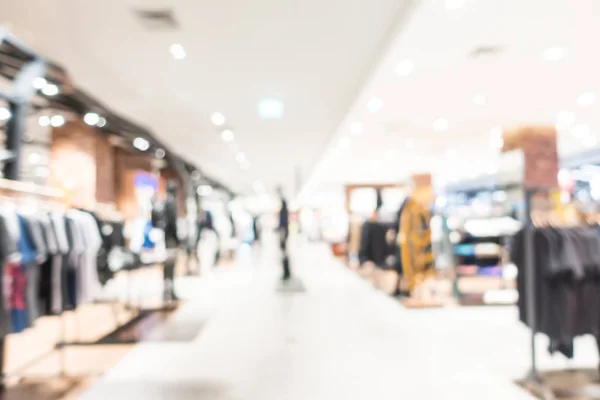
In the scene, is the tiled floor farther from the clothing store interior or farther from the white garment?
the white garment

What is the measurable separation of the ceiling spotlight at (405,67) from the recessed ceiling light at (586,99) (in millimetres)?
4109

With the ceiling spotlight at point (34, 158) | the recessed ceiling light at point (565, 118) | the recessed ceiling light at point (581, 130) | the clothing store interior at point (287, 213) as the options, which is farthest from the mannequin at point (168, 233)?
the recessed ceiling light at point (581, 130)

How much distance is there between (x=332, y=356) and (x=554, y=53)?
5356mm

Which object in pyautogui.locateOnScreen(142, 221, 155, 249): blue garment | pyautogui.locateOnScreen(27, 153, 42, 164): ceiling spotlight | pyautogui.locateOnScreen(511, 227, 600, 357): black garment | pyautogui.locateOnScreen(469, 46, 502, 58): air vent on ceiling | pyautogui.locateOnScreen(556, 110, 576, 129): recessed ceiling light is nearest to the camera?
pyautogui.locateOnScreen(511, 227, 600, 357): black garment

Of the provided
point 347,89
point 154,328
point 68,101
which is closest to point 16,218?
point 154,328

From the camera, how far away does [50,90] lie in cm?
721

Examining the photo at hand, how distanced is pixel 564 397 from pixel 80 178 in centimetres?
926

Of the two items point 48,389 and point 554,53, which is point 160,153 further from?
point 48,389

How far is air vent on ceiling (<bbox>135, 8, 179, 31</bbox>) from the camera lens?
19.0 ft

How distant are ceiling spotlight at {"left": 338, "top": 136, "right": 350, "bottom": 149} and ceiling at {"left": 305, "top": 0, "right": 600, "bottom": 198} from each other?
0.13 ft

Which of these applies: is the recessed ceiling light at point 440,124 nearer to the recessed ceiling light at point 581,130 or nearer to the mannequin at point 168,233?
the recessed ceiling light at point 581,130

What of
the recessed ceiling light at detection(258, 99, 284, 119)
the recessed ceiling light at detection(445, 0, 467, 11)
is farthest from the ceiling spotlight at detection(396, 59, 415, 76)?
the recessed ceiling light at detection(258, 99, 284, 119)

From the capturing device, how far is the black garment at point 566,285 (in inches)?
147

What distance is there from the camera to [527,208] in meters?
3.95
